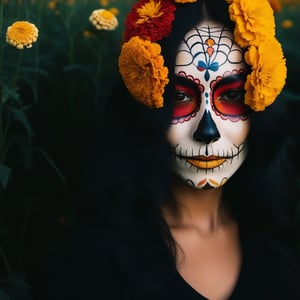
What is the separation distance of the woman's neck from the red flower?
0.39 m

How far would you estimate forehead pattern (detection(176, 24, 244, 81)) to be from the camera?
183cm

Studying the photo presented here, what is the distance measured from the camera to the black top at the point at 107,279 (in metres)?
1.91

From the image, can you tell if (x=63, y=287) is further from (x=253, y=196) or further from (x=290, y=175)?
(x=290, y=175)

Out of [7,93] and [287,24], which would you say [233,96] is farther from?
[287,24]

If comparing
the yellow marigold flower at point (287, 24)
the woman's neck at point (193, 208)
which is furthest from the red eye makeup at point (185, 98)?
the yellow marigold flower at point (287, 24)

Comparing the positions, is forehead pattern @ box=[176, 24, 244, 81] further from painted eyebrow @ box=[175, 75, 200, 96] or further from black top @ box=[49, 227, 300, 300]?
black top @ box=[49, 227, 300, 300]

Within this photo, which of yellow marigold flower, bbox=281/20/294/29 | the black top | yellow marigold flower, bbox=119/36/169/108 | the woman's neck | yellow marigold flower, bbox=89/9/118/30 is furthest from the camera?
yellow marigold flower, bbox=281/20/294/29

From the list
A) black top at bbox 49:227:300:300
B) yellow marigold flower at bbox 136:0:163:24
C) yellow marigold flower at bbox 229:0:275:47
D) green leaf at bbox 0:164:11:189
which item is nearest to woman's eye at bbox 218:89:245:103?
yellow marigold flower at bbox 229:0:275:47

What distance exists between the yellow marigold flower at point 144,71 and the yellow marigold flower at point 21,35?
0.22 metres

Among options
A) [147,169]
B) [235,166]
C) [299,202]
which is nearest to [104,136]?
[147,169]

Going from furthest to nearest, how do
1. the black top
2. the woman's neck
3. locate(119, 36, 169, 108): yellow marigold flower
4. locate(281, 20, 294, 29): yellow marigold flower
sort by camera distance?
1. locate(281, 20, 294, 29): yellow marigold flower
2. the woman's neck
3. the black top
4. locate(119, 36, 169, 108): yellow marigold flower

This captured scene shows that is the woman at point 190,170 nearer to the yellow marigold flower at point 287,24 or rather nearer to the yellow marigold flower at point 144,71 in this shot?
the yellow marigold flower at point 144,71

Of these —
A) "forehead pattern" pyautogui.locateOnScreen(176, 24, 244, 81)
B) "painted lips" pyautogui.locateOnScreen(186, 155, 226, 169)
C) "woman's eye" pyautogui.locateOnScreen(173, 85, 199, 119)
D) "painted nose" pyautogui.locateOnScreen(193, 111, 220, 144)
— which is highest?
"forehead pattern" pyautogui.locateOnScreen(176, 24, 244, 81)

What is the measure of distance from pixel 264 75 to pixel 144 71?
270 millimetres
